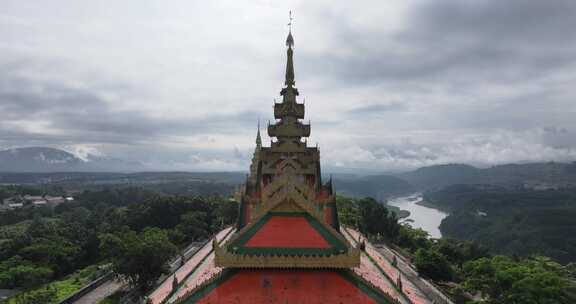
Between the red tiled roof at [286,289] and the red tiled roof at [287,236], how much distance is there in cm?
114

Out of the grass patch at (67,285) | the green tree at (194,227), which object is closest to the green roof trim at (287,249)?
the grass patch at (67,285)

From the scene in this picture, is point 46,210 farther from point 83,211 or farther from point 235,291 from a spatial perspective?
point 235,291

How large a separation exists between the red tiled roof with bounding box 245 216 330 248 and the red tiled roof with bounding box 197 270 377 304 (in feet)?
3.73

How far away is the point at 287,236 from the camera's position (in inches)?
608

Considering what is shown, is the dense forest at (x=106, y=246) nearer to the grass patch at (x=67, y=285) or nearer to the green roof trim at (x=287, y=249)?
the grass patch at (x=67, y=285)

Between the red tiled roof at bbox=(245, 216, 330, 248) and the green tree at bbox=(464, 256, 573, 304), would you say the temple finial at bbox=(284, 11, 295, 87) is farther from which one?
the green tree at bbox=(464, 256, 573, 304)

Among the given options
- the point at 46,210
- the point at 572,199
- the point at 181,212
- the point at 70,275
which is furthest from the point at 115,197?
the point at 572,199

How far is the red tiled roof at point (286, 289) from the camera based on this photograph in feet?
44.8

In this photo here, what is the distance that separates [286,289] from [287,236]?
2.27 metres

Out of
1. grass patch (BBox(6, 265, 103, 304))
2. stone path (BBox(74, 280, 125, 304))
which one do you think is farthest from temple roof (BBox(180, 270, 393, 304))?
grass patch (BBox(6, 265, 103, 304))

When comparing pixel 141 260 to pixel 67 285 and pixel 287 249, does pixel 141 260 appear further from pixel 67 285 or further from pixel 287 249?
pixel 287 249

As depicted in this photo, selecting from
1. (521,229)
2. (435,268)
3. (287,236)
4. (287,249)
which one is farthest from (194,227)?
(521,229)

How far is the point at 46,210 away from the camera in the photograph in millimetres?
107375

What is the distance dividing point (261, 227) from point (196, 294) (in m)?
3.85
